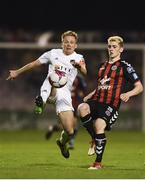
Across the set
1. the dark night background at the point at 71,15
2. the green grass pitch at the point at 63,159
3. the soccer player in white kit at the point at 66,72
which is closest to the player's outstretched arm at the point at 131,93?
the green grass pitch at the point at 63,159

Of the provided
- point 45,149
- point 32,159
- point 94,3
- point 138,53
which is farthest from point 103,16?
point 32,159

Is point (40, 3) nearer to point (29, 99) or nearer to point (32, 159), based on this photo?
point (29, 99)

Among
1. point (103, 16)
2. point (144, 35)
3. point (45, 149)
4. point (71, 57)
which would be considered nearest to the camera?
point (71, 57)

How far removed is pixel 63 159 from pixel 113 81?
221 cm

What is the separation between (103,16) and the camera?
1350 inches

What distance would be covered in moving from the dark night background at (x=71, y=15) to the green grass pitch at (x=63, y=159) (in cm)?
1366

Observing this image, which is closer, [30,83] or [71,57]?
[71,57]

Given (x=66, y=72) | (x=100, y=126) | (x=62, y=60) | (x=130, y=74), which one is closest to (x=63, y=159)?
(x=66, y=72)

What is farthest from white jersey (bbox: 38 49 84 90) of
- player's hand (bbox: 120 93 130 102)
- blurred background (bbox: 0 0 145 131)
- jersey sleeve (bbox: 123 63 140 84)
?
blurred background (bbox: 0 0 145 131)

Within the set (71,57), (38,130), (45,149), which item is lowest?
(38,130)

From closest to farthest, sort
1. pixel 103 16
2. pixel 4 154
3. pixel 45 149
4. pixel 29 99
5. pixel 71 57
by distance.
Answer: pixel 71 57
pixel 4 154
pixel 45 149
pixel 29 99
pixel 103 16

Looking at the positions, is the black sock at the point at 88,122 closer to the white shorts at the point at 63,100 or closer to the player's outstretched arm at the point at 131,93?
the player's outstretched arm at the point at 131,93

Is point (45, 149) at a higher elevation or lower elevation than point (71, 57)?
lower

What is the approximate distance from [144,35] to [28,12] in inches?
252
